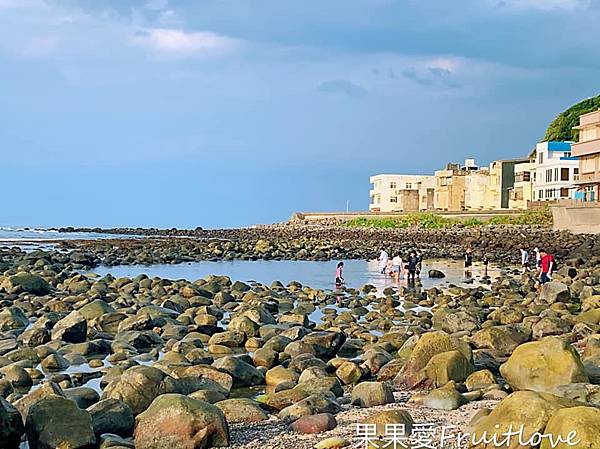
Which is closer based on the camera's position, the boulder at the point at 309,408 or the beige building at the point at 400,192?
the boulder at the point at 309,408

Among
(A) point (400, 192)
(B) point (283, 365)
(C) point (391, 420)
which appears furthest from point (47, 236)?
(C) point (391, 420)

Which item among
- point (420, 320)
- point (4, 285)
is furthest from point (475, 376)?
point (4, 285)

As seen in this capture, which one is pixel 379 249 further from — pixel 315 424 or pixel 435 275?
pixel 315 424

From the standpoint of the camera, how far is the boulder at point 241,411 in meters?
7.69

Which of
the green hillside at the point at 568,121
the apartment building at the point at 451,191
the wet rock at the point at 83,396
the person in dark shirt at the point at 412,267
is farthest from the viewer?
the apartment building at the point at 451,191

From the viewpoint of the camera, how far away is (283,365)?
434 inches

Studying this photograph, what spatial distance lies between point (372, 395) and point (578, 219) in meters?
42.0

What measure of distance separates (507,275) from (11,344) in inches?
802

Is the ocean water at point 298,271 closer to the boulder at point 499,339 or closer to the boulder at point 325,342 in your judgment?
the boulder at point 499,339

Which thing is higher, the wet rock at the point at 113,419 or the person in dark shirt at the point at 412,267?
the person in dark shirt at the point at 412,267

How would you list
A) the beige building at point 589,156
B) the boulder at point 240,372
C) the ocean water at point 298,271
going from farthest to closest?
the beige building at point 589,156 < the ocean water at point 298,271 < the boulder at point 240,372

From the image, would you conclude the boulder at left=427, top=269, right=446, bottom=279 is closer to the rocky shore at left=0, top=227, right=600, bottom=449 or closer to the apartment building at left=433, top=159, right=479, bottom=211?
the rocky shore at left=0, top=227, right=600, bottom=449

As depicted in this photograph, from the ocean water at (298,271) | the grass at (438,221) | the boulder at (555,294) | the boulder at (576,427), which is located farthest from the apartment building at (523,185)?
the boulder at (576,427)

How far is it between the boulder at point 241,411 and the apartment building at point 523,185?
222ft
